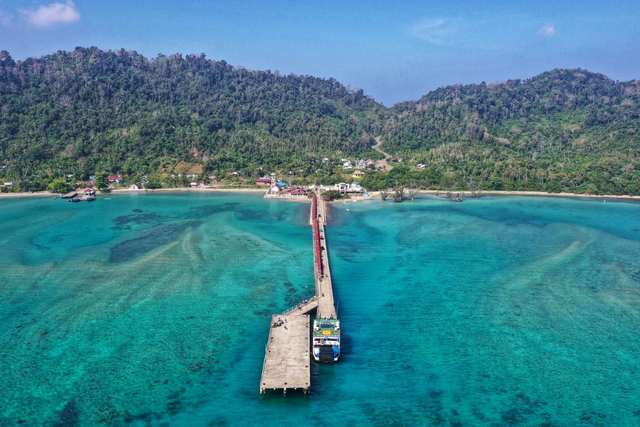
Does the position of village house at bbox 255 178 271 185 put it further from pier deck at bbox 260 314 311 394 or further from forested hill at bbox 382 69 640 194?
pier deck at bbox 260 314 311 394

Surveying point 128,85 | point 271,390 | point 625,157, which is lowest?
point 271,390

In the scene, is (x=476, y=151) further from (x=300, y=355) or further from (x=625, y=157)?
(x=300, y=355)

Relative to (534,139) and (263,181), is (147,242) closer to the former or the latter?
(263,181)

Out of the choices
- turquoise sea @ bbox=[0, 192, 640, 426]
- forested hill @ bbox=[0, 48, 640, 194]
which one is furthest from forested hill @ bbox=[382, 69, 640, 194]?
turquoise sea @ bbox=[0, 192, 640, 426]

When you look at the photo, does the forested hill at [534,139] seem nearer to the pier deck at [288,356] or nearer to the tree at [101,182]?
the tree at [101,182]

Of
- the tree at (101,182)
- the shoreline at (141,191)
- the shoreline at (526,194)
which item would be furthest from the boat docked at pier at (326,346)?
the tree at (101,182)

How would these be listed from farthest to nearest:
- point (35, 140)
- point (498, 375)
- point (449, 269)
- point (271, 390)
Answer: point (35, 140), point (449, 269), point (498, 375), point (271, 390)

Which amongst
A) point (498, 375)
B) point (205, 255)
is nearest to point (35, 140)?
point (205, 255)
